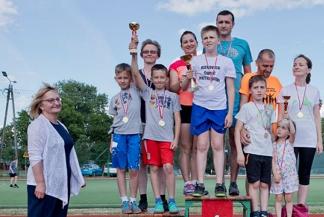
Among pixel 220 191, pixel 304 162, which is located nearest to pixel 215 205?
pixel 220 191

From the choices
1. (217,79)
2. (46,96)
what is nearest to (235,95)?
(217,79)

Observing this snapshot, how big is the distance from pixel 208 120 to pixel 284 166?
3.59 ft

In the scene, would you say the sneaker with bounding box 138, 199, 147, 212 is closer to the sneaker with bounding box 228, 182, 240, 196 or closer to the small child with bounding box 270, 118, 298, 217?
the sneaker with bounding box 228, 182, 240, 196

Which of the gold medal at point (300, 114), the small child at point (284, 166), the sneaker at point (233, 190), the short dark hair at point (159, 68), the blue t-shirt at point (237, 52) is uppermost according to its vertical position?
the blue t-shirt at point (237, 52)

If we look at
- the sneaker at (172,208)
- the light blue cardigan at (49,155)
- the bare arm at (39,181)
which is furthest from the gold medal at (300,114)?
the bare arm at (39,181)

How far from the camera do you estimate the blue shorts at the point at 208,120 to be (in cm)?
592

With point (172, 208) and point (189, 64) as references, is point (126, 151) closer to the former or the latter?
point (172, 208)

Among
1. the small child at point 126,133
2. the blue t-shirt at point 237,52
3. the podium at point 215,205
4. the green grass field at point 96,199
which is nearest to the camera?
the podium at point 215,205

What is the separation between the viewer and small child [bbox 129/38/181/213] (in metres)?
6.16

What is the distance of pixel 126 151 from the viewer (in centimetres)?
623

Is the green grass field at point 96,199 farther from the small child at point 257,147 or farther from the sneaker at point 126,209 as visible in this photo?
the small child at point 257,147

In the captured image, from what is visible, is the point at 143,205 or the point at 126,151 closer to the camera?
the point at 126,151

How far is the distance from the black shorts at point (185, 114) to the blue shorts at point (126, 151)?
Result: 1.97ft

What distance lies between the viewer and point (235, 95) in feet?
20.8
